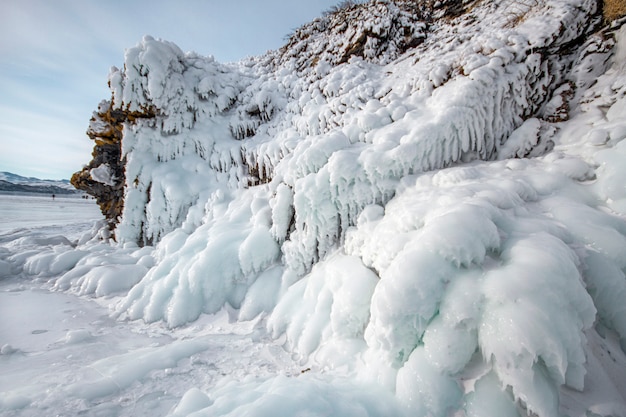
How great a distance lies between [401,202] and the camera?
3.34 metres

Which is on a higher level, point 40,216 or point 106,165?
point 106,165

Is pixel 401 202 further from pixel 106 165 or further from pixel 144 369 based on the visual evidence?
pixel 106 165

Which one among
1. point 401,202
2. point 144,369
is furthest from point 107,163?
Answer: point 401,202

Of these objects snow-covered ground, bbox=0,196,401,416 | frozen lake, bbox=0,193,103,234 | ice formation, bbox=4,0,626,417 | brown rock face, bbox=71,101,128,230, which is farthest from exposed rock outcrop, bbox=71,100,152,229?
frozen lake, bbox=0,193,103,234

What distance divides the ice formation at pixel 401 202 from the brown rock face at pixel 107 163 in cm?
43

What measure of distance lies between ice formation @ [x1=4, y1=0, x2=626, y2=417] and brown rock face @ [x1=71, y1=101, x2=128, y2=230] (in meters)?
0.43

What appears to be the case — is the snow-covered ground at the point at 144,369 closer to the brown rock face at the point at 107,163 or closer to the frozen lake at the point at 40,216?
the brown rock face at the point at 107,163

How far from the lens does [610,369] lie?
1.76 m

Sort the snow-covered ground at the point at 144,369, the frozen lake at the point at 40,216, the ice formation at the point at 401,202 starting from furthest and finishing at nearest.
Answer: the frozen lake at the point at 40,216 < the snow-covered ground at the point at 144,369 < the ice formation at the point at 401,202

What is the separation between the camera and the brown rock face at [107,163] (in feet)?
26.1

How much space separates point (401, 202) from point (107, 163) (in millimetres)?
9744

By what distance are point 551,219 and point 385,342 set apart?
190 centimetres

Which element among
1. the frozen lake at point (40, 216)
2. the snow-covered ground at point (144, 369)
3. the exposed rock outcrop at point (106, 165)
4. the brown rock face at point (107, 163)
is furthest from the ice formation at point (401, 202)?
the frozen lake at point (40, 216)

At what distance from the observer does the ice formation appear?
176cm
